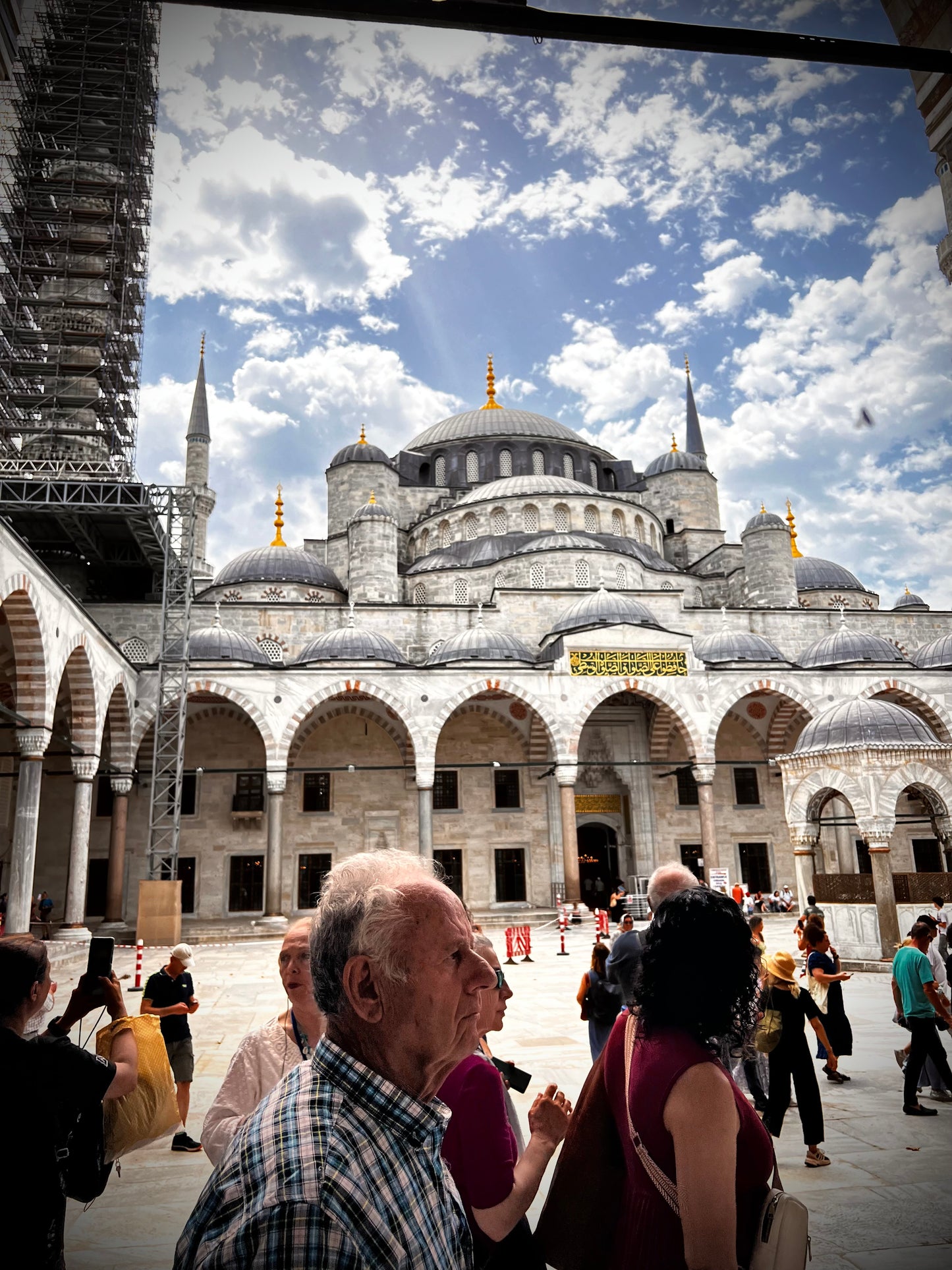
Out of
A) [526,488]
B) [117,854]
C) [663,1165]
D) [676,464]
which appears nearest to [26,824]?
[117,854]

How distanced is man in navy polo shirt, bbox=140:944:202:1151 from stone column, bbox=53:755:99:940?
10315 mm

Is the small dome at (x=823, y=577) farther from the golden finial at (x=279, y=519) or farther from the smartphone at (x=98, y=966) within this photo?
the smartphone at (x=98, y=966)

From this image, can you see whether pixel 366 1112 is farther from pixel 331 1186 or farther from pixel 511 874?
pixel 511 874

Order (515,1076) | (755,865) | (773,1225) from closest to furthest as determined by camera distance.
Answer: (773,1225), (515,1076), (755,865)

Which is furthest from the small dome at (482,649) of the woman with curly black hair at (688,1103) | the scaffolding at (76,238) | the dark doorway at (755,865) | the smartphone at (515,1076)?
the woman with curly black hair at (688,1103)

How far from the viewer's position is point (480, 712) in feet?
68.6

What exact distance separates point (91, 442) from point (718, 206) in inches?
761

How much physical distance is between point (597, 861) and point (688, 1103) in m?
20.1

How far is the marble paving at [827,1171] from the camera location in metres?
3.05

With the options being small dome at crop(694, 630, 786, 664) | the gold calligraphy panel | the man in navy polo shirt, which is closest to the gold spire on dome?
small dome at crop(694, 630, 786, 664)

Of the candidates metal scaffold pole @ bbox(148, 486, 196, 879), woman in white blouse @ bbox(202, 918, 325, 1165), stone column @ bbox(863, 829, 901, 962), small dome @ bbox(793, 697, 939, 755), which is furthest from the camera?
metal scaffold pole @ bbox(148, 486, 196, 879)

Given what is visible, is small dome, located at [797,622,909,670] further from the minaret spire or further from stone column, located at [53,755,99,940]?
stone column, located at [53,755,99,940]

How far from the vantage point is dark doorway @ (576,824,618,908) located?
20750 mm

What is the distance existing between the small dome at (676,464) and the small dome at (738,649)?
967 centimetres
